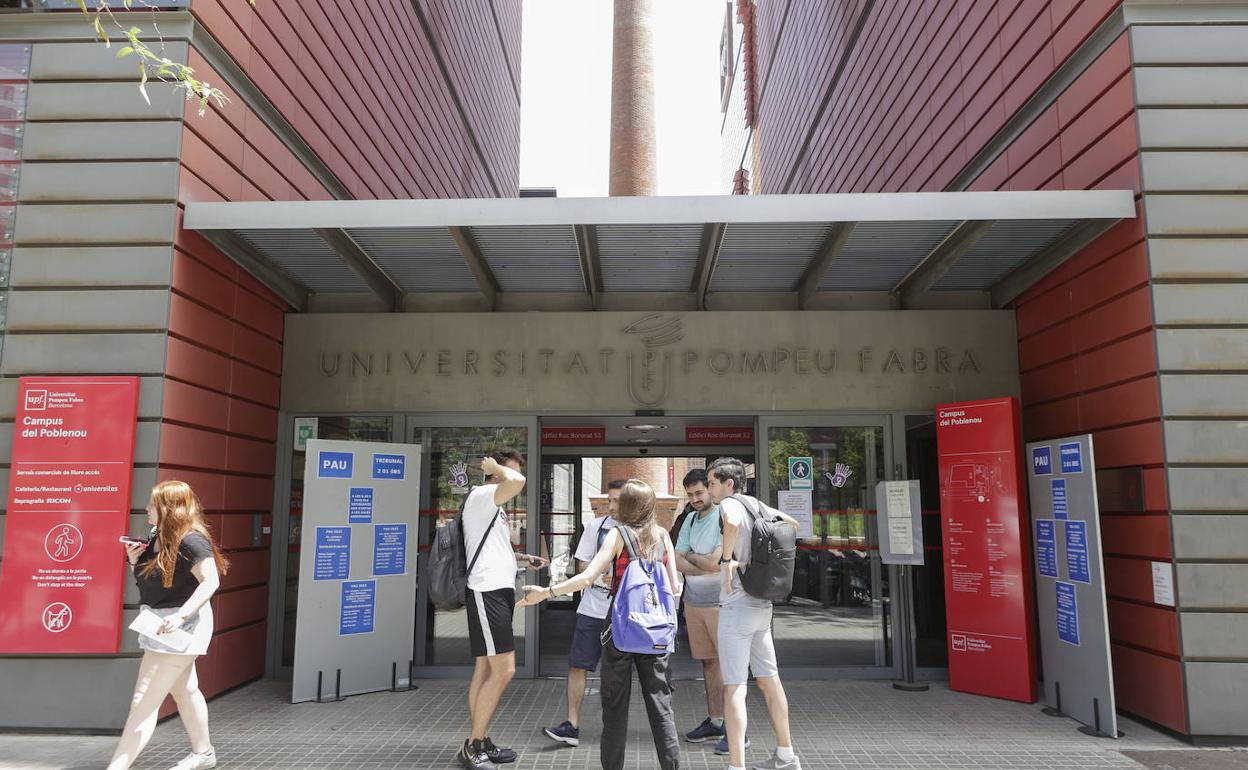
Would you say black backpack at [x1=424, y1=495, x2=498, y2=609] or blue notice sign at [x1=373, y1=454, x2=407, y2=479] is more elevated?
blue notice sign at [x1=373, y1=454, x2=407, y2=479]

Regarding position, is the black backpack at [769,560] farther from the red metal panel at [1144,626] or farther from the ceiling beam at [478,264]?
the ceiling beam at [478,264]

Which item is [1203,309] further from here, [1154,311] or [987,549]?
[987,549]

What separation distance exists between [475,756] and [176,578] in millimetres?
1901

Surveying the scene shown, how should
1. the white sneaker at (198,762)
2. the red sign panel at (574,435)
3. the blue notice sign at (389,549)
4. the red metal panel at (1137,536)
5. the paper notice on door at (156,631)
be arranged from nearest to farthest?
the paper notice on door at (156,631) < the white sneaker at (198,762) < the red metal panel at (1137,536) < the blue notice sign at (389,549) < the red sign panel at (574,435)

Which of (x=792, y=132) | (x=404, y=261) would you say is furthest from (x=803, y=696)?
(x=792, y=132)

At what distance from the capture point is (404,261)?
7070mm

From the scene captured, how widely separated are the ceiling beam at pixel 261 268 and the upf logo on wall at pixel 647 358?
1.90 ft

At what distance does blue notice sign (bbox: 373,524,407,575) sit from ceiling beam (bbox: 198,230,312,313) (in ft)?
7.59

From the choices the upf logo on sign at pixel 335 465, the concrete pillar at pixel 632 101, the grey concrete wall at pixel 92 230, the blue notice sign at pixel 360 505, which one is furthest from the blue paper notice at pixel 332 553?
the concrete pillar at pixel 632 101

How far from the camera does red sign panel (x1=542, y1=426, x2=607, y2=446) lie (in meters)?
11.0

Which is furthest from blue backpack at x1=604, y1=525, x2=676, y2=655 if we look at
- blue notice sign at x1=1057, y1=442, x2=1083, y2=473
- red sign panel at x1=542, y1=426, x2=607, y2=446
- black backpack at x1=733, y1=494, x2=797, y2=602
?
red sign panel at x1=542, y1=426, x2=607, y2=446

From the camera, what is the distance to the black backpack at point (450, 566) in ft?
16.0

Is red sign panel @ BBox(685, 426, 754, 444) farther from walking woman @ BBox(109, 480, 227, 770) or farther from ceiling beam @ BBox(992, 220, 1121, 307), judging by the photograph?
walking woman @ BBox(109, 480, 227, 770)

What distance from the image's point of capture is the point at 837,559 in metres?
7.54
